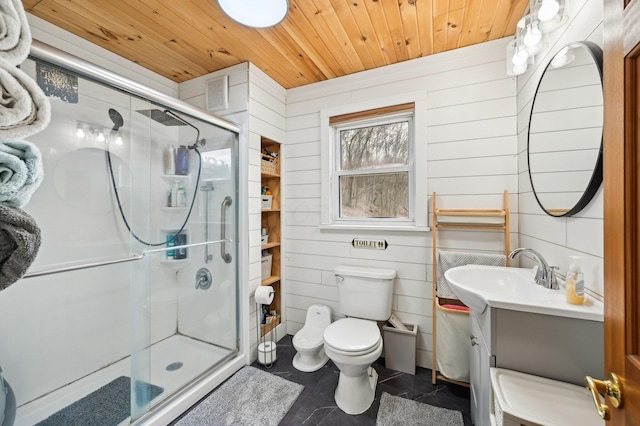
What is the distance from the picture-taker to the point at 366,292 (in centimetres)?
198

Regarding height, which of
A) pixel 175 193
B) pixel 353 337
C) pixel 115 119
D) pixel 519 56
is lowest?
pixel 353 337

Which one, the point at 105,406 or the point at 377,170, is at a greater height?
the point at 377,170

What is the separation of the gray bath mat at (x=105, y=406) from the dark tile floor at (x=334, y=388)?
780mm

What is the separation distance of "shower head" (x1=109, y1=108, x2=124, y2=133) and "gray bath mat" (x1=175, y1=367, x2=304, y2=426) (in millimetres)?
1803

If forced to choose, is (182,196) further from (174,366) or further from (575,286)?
(575,286)

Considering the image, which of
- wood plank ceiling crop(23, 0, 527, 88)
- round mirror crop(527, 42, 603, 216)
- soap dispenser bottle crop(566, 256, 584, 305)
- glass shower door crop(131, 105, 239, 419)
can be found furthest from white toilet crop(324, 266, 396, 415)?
wood plank ceiling crop(23, 0, 527, 88)

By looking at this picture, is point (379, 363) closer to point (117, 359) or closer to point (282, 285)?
point (282, 285)

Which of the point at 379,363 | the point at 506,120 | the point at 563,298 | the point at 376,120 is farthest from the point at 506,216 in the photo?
the point at 379,363

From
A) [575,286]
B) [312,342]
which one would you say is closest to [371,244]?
[312,342]

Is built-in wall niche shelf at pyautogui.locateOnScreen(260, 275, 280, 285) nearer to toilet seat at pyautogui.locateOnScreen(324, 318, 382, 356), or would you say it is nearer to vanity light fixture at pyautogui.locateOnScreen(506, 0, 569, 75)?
toilet seat at pyautogui.locateOnScreen(324, 318, 382, 356)

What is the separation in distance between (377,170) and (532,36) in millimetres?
1215

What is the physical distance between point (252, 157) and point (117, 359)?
5.62ft

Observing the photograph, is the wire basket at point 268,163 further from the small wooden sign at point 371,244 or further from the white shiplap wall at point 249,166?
the small wooden sign at point 371,244

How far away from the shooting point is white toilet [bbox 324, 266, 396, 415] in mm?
1560
